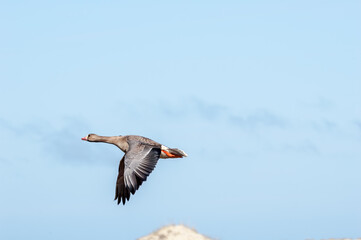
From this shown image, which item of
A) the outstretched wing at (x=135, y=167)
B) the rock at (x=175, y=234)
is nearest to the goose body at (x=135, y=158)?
the outstretched wing at (x=135, y=167)

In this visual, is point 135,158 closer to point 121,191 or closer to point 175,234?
point 121,191

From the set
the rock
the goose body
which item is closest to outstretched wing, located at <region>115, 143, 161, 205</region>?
the goose body

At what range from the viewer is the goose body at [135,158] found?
86.0 feet

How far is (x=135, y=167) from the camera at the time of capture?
2659 centimetres

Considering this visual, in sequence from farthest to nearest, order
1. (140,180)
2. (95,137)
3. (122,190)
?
(95,137)
(122,190)
(140,180)

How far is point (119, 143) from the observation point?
30.8m

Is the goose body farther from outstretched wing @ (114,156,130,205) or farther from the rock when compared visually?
the rock

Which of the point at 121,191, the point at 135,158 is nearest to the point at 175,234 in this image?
the point at 121,191

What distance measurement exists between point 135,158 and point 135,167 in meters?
0.68

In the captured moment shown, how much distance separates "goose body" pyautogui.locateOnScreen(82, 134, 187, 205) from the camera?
26203mm

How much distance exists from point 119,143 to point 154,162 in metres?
3.71

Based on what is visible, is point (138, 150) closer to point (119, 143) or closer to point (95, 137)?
point (119, 143)

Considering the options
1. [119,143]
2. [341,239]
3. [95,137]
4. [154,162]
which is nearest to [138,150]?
[154,162]

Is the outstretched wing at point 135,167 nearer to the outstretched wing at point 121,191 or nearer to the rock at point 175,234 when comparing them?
the outstretched wing at point 121,191
